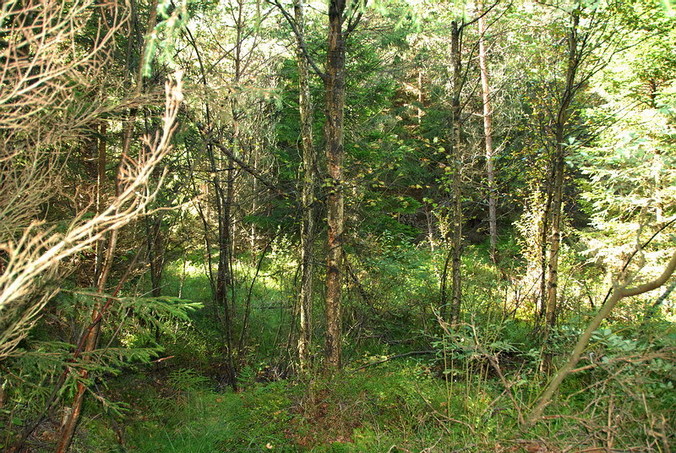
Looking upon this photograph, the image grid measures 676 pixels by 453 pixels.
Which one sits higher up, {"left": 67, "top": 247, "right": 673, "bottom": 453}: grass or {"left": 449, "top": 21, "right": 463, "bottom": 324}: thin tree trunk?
{"left": 449, "top": 21, "right": 463, "bottom": 324}: thin tree trunk

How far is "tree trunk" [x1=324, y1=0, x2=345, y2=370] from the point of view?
514cm

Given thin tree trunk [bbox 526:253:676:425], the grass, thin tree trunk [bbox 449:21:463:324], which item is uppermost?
thin tree trunk [bbox 449:21:463:324]

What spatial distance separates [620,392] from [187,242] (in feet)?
25.1

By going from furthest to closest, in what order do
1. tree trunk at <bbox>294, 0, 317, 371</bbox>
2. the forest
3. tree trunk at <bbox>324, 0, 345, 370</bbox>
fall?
tree trunk at <bbox>294, 0, 317, 371</bbox> < tree trunk at <bbox>324, 0, 345, 370</bbox> < the forest

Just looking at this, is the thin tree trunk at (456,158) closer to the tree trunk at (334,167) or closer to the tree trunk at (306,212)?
the tree trunk at (334,167)

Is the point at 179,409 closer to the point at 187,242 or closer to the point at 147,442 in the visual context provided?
the point at 147,442

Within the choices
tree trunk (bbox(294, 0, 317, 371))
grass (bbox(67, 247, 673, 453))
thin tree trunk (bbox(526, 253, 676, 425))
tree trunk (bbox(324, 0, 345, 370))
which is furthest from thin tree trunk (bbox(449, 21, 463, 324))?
thin tree trunk (bbox(526, 253, 676, 425))

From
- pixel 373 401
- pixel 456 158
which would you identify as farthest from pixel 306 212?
pixel 373 401

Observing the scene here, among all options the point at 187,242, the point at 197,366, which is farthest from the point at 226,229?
the point at 197,366

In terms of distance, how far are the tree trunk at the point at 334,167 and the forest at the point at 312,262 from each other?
0.03m

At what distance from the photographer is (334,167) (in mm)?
5258

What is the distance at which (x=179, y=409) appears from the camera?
5.99 meters

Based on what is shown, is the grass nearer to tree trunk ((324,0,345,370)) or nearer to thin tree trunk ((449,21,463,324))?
thin tree trunk ((449,21,463,324))

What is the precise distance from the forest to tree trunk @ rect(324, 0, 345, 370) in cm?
3
